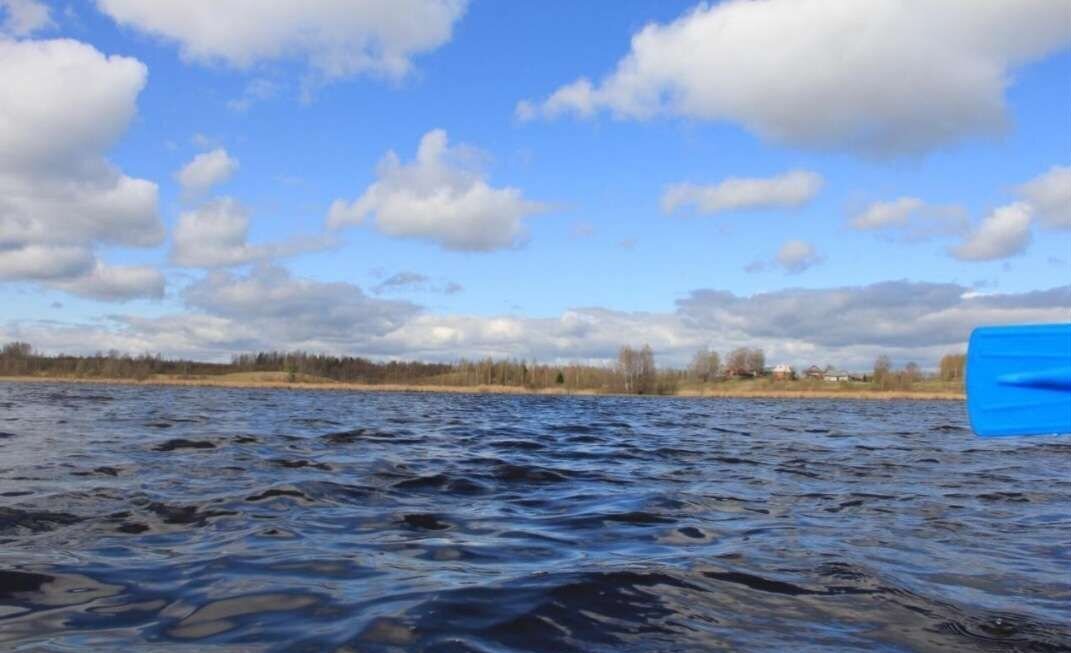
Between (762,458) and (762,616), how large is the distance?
11473 millimetres

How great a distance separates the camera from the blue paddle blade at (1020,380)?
14.1ft

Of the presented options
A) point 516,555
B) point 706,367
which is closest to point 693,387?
point 706,367

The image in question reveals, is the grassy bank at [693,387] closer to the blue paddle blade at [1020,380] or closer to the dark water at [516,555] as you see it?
the dark water at [516,555]

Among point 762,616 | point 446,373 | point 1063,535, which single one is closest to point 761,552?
point 762,616

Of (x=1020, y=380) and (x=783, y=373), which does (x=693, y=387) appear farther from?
(x=1020, y=380)

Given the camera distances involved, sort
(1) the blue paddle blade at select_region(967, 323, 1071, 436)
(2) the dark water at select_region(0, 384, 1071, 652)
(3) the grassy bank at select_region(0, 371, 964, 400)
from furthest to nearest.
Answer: (3) the grassy bank at select_region(0, 371, 964, 400) → (2) the dark water at select_region(0, 384, 1071, 652) → (1) the blue paddle blade at select_region(967, 323, 1071, 436)

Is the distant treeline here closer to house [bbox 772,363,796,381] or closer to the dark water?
house [bbox 772,363,796,381]

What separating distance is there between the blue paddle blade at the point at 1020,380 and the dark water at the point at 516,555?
1.43m

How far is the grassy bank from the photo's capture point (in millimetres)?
121250

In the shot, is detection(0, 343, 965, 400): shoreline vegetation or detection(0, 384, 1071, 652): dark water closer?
detection(0, 384, 1071, 652): dark water

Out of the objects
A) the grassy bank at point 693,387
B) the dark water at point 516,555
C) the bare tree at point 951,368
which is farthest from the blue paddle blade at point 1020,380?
the bare tree at point 951,368

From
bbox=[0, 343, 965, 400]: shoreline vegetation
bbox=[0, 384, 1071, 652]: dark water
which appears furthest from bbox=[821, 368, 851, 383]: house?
bbox=[0, 384, 1071, 652]: dark water

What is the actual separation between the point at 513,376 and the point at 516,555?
522 ft

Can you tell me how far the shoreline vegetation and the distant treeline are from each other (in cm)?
21
